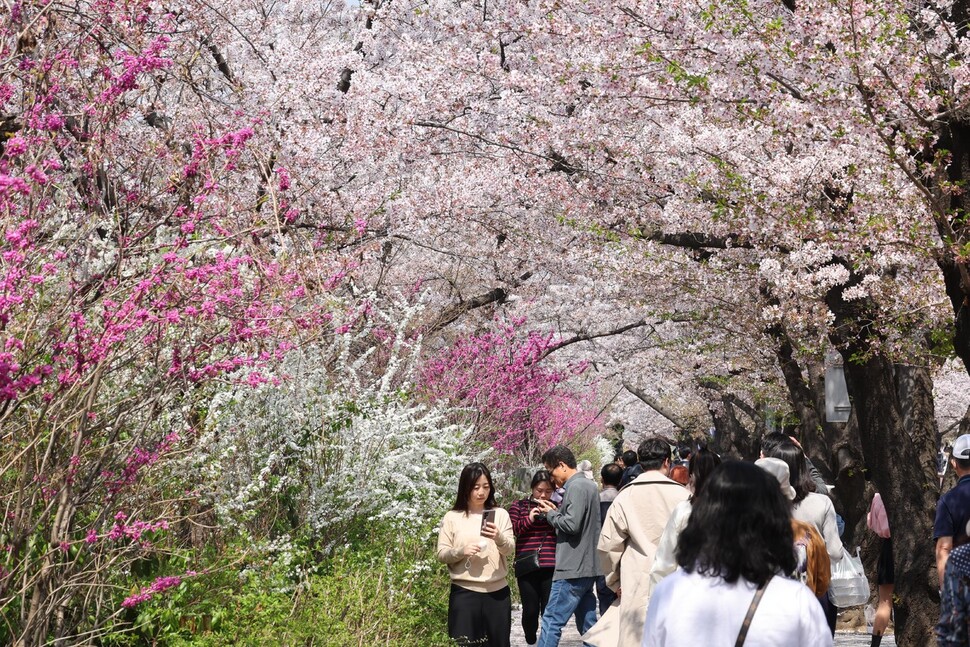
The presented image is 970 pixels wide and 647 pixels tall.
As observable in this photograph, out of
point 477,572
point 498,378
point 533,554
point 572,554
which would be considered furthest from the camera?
point 498,378

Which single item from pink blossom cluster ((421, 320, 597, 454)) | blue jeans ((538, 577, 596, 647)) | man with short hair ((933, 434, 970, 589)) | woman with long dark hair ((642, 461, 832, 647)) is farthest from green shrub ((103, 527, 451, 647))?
pink blossom cluster ((421, 320, 597, 454))

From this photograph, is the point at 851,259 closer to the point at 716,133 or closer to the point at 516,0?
the point at 716,133

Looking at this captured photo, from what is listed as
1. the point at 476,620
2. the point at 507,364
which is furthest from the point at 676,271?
the point at 476,620

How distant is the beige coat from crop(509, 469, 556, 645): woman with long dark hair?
3315 mm

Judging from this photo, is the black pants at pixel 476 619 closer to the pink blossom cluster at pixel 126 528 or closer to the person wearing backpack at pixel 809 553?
the pink blossom cluster at pixel 126 528

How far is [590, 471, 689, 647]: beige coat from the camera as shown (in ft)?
→ 22.4

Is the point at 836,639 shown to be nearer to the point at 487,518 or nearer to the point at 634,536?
the point at 487,518

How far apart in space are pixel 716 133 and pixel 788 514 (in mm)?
9486

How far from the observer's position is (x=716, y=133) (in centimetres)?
1267

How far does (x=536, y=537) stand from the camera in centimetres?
1047

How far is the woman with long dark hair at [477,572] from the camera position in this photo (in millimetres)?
8453

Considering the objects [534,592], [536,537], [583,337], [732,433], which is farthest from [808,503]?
[732,433]

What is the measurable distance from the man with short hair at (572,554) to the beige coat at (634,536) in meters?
2.20

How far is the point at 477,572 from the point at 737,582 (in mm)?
5108
